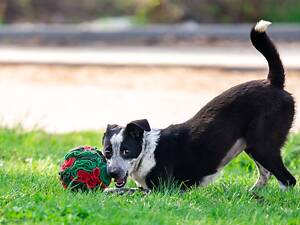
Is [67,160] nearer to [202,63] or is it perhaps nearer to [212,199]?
[212,199]

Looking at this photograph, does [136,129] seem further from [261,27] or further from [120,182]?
[261,27]

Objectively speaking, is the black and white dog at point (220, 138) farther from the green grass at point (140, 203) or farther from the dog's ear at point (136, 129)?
the green grass at point (140, 203)

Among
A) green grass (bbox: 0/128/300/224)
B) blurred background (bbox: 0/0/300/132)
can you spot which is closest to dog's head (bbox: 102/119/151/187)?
green grass (bbox: 0/128/300/224)

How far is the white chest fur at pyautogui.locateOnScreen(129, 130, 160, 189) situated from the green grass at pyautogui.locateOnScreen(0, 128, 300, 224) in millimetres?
289

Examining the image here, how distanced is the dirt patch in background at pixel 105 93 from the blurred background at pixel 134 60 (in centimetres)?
2

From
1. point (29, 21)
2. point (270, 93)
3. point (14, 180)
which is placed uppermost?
point (270, 93)

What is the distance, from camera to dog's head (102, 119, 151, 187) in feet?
21.7

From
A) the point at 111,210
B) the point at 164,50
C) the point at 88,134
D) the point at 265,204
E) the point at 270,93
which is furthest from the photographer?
the point at 164,50

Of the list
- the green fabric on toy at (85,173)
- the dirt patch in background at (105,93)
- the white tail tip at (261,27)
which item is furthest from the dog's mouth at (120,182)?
the dirt patch in background at (105,93)

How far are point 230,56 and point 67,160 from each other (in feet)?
30.0

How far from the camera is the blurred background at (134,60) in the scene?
39.9 feet

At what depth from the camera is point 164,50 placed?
16.7 meters

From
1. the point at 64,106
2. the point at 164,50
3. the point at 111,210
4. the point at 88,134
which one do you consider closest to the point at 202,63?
the point at 164,50

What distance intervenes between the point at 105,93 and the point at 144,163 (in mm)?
6694
